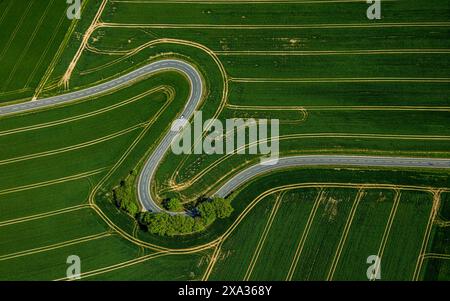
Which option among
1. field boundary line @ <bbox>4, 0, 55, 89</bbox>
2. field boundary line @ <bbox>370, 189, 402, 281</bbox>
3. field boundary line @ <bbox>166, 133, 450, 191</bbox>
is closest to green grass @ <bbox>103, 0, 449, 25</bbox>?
field boundary line @ <bbox>4, 0, 55, 89</bbox>

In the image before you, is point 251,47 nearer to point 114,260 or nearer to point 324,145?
point 324,145

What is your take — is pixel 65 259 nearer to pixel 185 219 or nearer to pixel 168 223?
pixel 168 223

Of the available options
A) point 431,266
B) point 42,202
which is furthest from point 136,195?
point 431,266

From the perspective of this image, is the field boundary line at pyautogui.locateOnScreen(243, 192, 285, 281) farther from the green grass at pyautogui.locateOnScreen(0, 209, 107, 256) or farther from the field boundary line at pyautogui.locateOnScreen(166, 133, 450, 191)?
the green grass at pyautogui.locateOnScreen(0, 209, 107, 256)

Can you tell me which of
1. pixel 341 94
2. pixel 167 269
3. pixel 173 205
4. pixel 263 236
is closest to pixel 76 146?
pixel 173 205

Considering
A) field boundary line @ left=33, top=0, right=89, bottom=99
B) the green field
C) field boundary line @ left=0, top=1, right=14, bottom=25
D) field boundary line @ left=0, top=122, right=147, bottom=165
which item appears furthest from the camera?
field boundary line @ left=0, top=1, right=14, bottom=25
